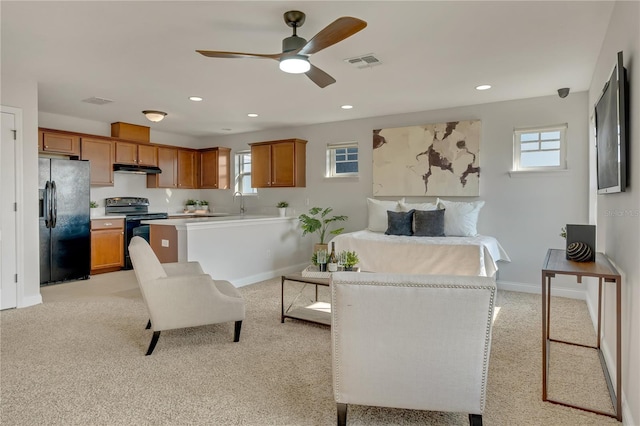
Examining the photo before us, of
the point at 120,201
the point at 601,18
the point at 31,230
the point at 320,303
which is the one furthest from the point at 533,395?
the point at 120,201

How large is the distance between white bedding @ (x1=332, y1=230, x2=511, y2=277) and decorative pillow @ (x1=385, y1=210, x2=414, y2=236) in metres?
0.12

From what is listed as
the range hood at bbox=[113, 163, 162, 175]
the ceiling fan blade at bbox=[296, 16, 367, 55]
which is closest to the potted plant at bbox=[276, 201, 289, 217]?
the range hood at bbox=[113, 163, 162, 175]

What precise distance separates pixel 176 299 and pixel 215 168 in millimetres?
4795

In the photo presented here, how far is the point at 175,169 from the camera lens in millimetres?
7148

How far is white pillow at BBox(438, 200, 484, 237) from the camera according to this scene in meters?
4.64

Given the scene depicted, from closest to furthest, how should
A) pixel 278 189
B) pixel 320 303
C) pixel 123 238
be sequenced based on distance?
1. pixel 320 303
2. pixel 123 238
3. pixel 278 189

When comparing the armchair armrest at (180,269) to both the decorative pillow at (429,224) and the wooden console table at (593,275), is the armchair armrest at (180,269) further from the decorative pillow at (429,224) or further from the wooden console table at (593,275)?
the wooden console table at (593,275)

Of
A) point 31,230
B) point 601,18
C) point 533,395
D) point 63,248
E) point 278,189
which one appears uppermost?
point 601,18

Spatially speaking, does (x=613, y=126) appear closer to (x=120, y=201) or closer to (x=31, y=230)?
(x=31, y=230)

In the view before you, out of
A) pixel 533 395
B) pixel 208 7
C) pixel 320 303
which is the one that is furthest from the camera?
pixel 320 303

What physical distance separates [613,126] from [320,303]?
290cm

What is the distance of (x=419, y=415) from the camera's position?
2.01 m

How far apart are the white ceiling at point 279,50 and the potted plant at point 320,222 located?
65.2 inches

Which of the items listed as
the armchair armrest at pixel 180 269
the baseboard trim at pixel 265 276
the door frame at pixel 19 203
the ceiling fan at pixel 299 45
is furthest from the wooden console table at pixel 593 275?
the door frame at pixel 19 203
